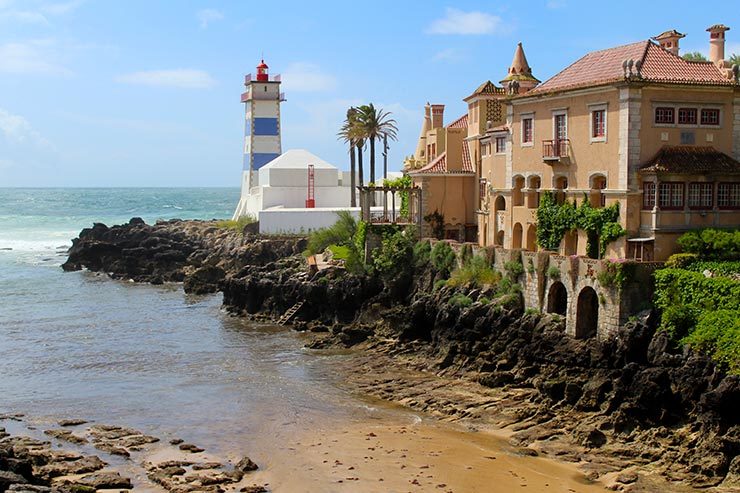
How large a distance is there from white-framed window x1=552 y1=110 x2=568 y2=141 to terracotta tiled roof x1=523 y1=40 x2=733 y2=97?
98cm

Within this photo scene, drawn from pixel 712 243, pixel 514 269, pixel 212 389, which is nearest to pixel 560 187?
pixel 514 269

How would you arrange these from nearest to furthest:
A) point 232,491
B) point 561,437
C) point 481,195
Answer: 1. point 232,491
2. point 561,437
3. point 481,195

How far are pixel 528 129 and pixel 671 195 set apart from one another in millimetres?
8292

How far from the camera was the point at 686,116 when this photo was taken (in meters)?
37.5

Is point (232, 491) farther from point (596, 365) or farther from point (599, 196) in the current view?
point (599, 196)

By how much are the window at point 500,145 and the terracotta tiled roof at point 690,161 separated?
33.8 ft

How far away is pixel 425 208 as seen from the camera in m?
51.5

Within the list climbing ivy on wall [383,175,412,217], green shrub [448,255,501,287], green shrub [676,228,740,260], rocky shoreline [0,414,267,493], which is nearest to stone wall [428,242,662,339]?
green shrub [448,255,501,287]

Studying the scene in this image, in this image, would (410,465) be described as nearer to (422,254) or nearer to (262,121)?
(422,254)

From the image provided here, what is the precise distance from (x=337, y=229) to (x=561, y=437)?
96.1 feet

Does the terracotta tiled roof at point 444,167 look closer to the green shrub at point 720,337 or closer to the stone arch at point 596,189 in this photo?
the stone arch at point 596,189

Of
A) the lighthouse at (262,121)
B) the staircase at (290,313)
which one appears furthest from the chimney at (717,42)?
the lighthouse at (262,121)

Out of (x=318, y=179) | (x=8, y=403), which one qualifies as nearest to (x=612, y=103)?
(x=8, y=403)

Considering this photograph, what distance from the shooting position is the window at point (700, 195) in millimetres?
37062
